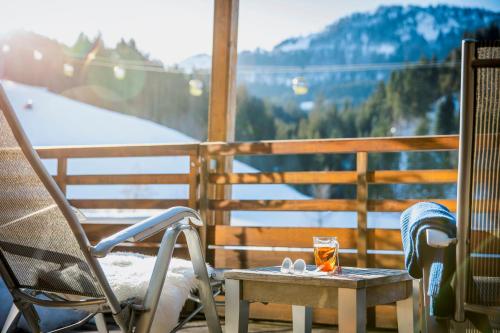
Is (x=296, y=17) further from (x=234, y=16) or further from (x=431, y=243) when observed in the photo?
(x=431, y=243)

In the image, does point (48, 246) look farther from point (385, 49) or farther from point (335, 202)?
point (385, 49)

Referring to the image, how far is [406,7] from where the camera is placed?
689cm

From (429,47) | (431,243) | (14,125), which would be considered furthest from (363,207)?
(429,47)

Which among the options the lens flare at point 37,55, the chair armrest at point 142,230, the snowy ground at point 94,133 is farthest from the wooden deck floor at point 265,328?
the lens flare at point 37,55

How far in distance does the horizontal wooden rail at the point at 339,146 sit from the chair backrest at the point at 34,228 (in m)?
2.01

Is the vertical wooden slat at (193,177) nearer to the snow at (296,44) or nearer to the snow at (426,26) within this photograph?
the snow at (296,44)

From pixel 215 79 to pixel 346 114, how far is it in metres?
3.42

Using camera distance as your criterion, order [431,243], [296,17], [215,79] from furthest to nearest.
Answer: [296,17] → [215,79] → [431,243]

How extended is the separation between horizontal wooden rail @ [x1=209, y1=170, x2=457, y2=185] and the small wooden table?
3.94 feet

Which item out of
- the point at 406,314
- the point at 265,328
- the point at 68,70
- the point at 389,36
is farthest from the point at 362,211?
the point at 389,36

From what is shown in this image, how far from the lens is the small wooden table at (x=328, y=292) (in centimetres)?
189

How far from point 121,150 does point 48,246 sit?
2.36 meters

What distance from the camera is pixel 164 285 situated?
2.25 meters

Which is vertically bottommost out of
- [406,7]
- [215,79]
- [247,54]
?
[215,79]
